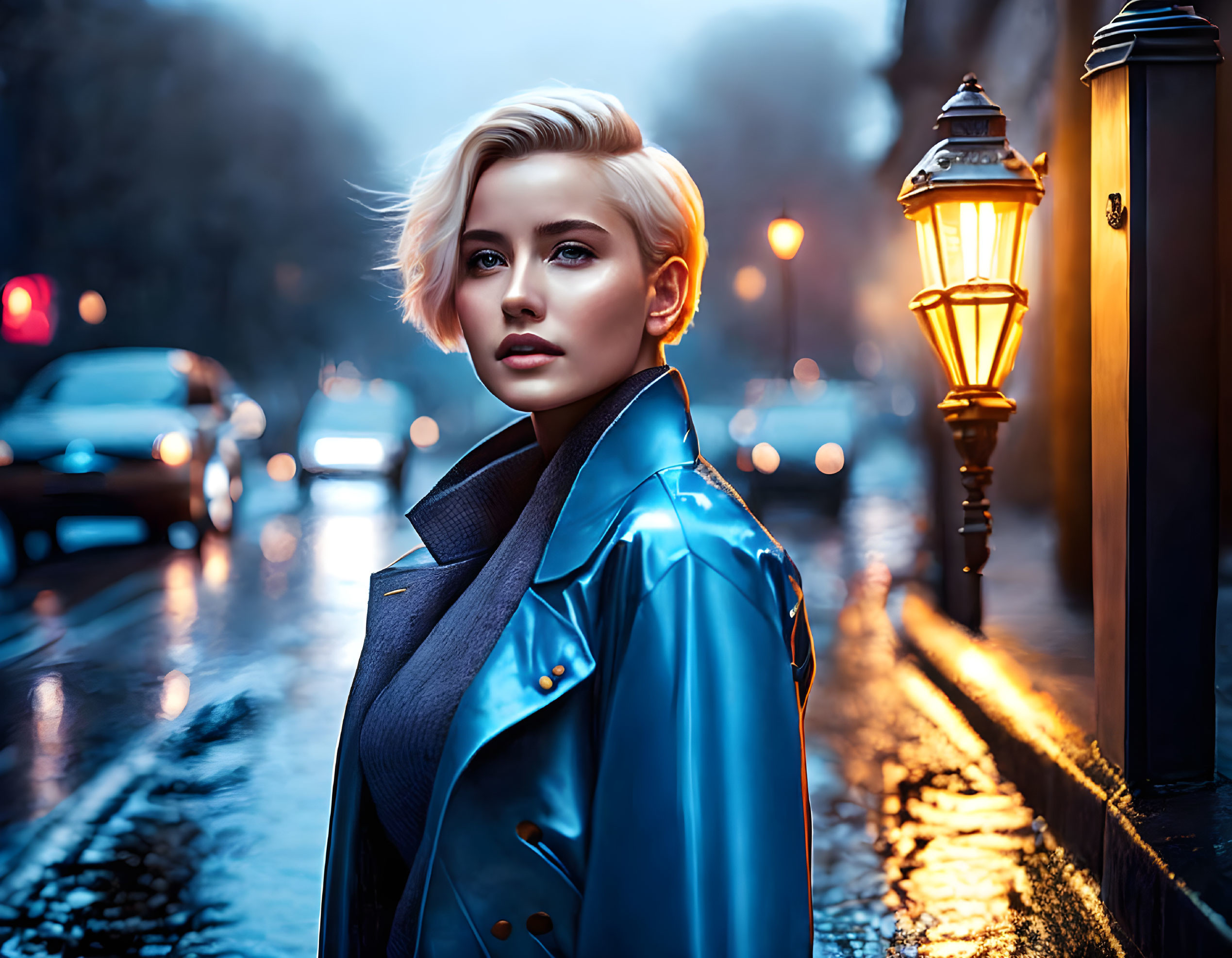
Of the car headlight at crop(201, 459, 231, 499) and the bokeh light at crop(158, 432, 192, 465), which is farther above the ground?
the bokeh light at crop(158, 432, 192, 465)

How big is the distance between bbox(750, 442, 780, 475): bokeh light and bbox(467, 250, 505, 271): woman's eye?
15.5m

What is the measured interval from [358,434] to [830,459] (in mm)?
8322

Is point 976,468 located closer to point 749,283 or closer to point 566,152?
point 566,152

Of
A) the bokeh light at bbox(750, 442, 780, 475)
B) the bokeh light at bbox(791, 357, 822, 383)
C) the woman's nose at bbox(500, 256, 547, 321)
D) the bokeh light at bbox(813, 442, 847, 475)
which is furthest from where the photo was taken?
the bokeh light at bbox(791, 357, 822, 383)

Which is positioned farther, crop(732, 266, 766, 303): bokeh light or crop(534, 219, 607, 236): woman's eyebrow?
crop(732, 266, 766, 303): bokeh light

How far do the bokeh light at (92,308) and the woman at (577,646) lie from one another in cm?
2498

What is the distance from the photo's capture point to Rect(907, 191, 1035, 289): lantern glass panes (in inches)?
169

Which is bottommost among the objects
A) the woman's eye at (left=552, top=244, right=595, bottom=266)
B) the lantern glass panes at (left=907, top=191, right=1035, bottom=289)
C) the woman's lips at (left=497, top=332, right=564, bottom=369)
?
the woman's lips at (left=497, top=332, right=564, bottom=369)

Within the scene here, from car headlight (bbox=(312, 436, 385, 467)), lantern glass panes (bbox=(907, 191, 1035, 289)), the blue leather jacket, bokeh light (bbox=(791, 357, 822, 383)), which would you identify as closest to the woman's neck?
the blue leather jacket

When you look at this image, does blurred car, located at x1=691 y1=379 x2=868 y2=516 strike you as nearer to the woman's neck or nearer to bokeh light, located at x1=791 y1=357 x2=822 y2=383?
the woman's neck

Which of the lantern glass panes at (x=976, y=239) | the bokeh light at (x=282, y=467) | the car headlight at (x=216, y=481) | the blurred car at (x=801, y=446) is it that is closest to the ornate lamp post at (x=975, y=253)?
the lantern glass panes at (x=976, y=239)

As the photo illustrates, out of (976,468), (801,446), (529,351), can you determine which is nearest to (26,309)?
(801,446)

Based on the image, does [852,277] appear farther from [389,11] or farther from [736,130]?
[389,11]

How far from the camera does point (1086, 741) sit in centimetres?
478
